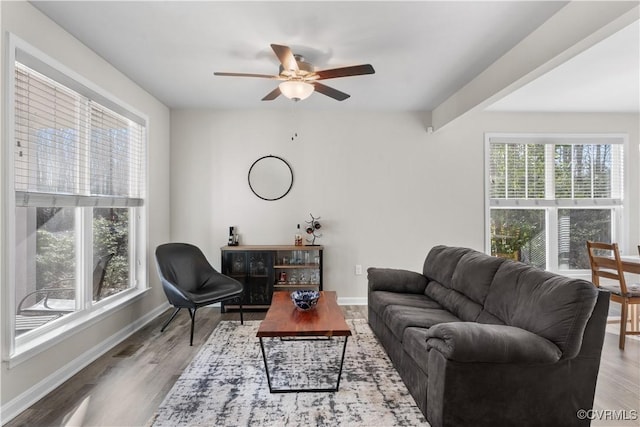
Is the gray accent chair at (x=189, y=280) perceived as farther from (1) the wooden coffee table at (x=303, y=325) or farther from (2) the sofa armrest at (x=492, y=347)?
(2) the sofa armrest at (x=492, y=347)

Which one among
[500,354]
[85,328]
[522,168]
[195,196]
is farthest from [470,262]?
[195,196]

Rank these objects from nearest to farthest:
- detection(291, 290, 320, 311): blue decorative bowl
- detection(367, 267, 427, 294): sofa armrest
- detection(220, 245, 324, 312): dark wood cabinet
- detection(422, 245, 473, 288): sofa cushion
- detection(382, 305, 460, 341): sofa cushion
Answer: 1. detection(382, 305, 460, 341): sofa cushion
2. detection(291, 290, 320, 311): blue decorative bowl
3. detection(422, 245, 473, 288): sofa cushion
4. detection(367, 267, 427, 294): sofa armrest
5. detection(220, 245, 324, 312): dark wood cabinet

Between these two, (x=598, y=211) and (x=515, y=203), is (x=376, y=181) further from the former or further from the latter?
(x=598, y=211)

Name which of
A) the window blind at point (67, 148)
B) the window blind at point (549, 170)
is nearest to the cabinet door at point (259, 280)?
the window blind at point (67, 148)

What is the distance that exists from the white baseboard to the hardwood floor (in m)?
0.05

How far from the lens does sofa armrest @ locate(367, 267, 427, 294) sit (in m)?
3.56

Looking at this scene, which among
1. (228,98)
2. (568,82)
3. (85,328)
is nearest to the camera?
(85,328)

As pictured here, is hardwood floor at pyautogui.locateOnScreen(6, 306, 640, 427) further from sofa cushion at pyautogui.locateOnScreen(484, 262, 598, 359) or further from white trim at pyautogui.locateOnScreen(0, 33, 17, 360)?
sofa cushion at pyautogui.locateOnScreen(484, 262, 598, 359)

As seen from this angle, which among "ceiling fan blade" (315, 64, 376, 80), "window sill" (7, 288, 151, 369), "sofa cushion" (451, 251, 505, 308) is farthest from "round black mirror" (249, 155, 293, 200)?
"sofa cushion" (451, 251, 505, 308)

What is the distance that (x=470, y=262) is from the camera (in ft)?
9.62

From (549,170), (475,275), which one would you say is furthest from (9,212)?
(549,170)

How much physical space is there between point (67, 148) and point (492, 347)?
3.18 meters

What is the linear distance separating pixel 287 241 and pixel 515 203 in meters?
3.15

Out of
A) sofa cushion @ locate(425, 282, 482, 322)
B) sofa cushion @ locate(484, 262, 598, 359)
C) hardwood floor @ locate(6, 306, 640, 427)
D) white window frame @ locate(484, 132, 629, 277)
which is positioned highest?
white window frame @ locate(484, 132, 629, 277)
